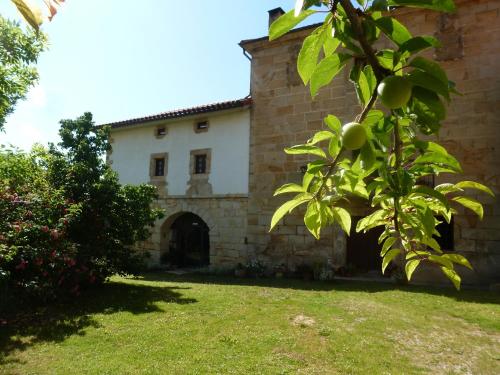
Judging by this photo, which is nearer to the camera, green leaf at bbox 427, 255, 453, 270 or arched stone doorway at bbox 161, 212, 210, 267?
green leaf at bbox 427, 255, 453, 270

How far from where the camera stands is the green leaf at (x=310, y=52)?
62cm

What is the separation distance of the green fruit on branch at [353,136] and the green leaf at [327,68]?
9 cm

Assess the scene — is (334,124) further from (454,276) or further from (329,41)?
(454,276)

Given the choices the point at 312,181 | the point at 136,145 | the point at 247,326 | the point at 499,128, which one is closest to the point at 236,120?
the point at 136,145

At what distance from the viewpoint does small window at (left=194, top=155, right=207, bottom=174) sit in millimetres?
12818

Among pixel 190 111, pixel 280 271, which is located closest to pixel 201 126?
pixel 190 111

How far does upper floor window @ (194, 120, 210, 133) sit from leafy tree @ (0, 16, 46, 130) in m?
6.85

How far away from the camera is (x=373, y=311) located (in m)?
6.26

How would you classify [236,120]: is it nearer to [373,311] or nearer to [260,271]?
[260,271]

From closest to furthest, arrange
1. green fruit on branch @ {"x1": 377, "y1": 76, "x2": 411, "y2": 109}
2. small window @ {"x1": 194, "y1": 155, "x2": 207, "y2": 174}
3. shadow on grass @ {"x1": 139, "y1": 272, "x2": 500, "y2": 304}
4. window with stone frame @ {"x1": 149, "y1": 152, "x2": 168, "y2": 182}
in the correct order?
1. green fruit on branch @ {"x1": 377, "y1": 76, "x2": 411, "y2": 109}
2. shadow on grass @ {"x1": 139, "y1": 272, "x2": 500, "y2": 304}
3. small window @ {"x1": 194, "y1": 155, "x2": 207, "y2": 174}
4. window with stone frame @ {"x1": 149, "y1": 152, "x2": 168, "y2": 182}

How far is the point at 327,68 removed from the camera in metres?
0.62

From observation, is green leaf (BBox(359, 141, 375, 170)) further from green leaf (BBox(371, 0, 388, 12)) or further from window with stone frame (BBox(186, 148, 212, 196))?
window with stone frame (BBox(186, 148, 212, 196))

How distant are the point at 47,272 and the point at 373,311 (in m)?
5.48

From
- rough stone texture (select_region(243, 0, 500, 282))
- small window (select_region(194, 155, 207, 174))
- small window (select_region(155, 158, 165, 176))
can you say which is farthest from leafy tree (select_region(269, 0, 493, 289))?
small window (select_region(155, 158, 165, 176))
